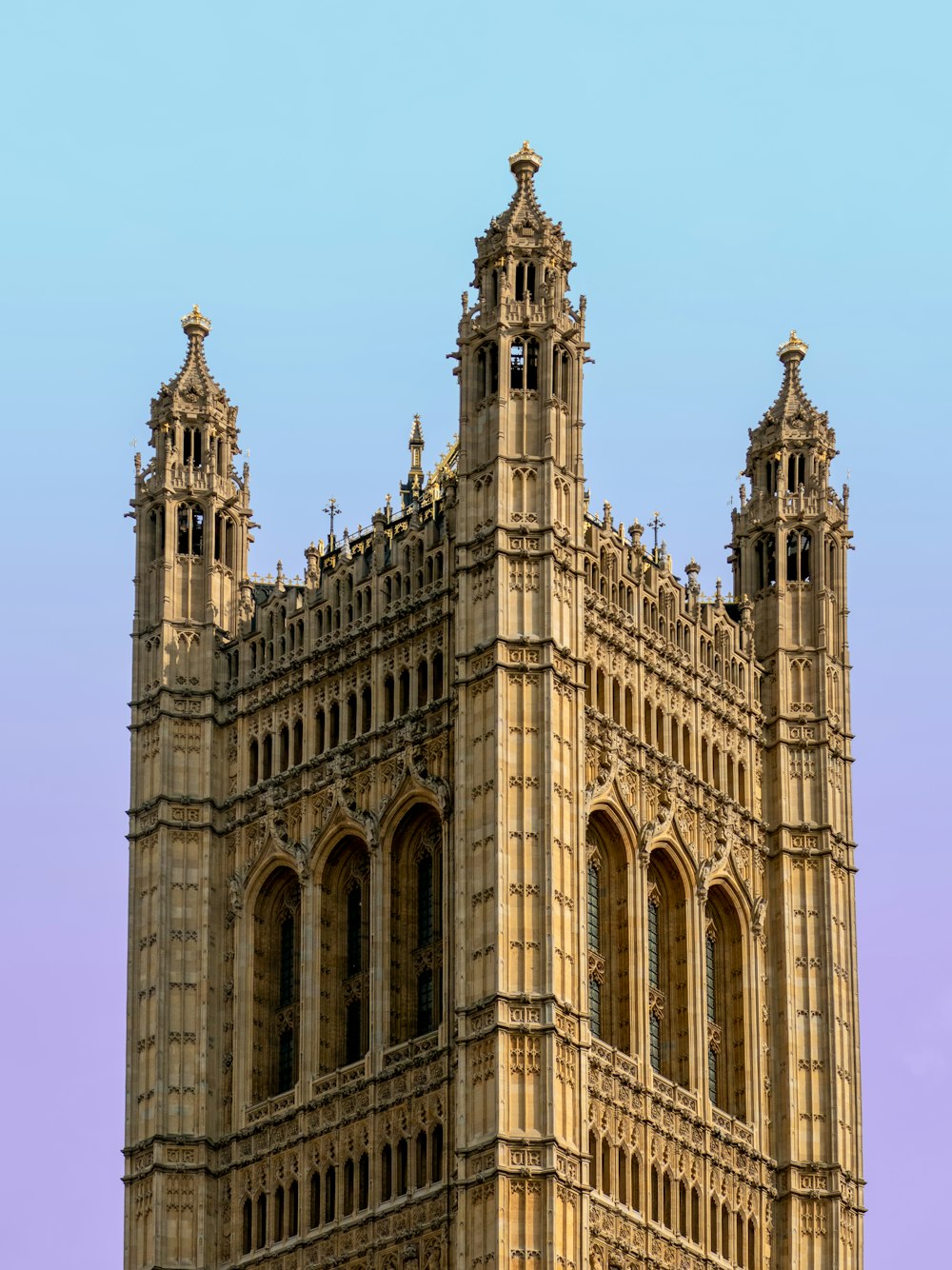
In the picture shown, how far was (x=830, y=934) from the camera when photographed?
10875 centimetres

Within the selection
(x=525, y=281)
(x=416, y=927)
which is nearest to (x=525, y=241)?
(x=525, y=281)

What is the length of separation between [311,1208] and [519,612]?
38.5 feet

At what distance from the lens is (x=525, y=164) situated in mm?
109000

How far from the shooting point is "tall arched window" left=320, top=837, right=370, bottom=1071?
4109 inches

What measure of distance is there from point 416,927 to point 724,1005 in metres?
6.78

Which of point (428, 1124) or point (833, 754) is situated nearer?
point (428, 1124)

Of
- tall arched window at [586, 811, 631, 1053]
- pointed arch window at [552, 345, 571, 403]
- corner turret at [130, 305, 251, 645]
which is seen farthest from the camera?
corner turret at [130, 305, 251, 645]

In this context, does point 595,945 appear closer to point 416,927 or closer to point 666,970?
point 666,970

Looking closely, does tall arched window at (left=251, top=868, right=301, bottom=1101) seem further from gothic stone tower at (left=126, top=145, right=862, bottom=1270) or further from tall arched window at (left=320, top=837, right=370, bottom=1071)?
tall arched window at (left=320, top=837, right=370, bottom=1071)

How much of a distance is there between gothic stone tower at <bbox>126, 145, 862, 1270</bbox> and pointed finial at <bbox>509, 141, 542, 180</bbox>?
2.1 inches

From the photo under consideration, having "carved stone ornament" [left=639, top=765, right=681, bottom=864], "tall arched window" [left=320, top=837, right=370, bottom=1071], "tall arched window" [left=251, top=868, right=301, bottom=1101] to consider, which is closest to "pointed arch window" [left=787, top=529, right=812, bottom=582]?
"carved stone ornament" [left=639, top=765, right=681, bottom=864]

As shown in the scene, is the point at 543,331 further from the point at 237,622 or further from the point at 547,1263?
the point at 547,1263

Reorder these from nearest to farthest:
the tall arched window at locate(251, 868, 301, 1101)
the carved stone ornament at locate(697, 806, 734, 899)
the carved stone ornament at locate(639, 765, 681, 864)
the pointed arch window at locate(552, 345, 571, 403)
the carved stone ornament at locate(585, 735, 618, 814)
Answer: the carved stone ornament at locate(585, 735, 618, 814), the carved stone ornament at locate(639, 765, 681, 864), the tall arched window at locate(251, 868, 301, 1101), the pointed arch window at locate(552, 345, 571, 403), the carved stone ornament at locate(697, 806, 734, 899)

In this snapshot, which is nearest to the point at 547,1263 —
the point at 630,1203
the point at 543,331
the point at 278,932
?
the point at 630,1203
